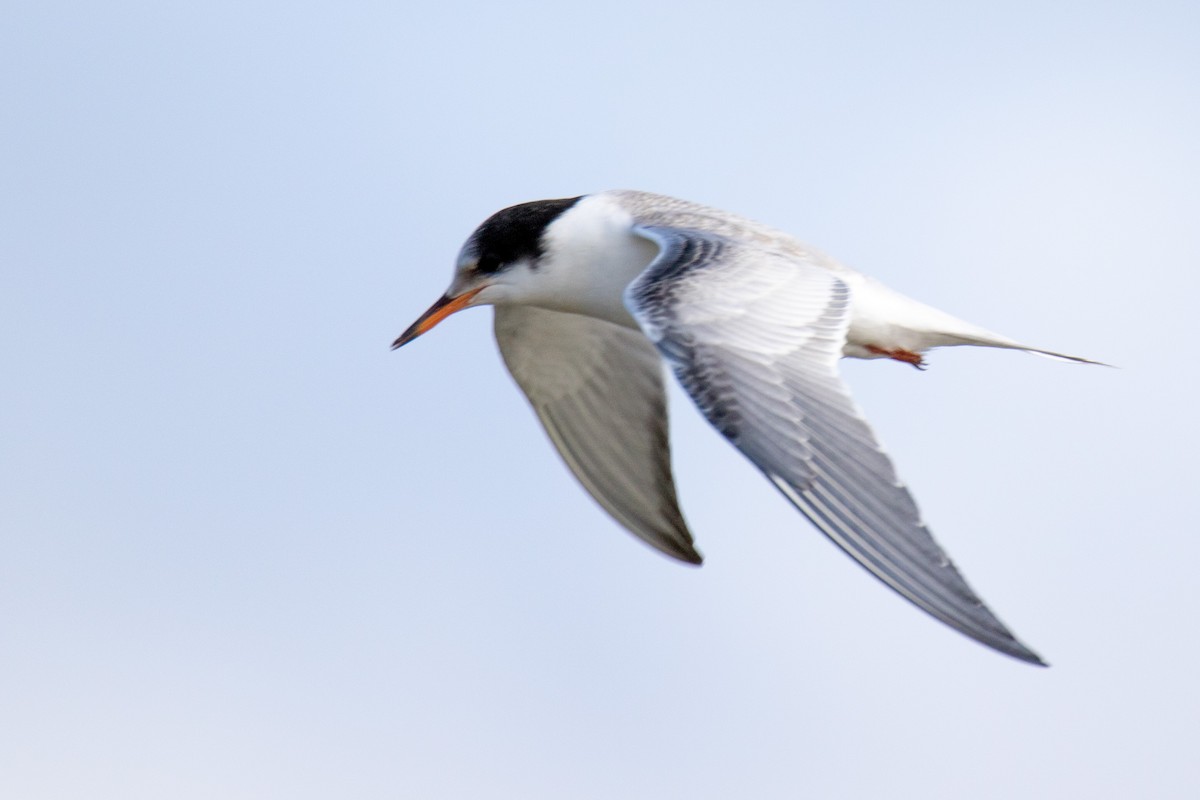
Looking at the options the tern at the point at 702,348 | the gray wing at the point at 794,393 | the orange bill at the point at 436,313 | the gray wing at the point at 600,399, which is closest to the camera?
the gray wing at the point at 794,393

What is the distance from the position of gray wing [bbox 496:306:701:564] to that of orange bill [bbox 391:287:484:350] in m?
0.91

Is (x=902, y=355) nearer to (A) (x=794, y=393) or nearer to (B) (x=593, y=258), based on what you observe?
(B) (x=593, y=258)

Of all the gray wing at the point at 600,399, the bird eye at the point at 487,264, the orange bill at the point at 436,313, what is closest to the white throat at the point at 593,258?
the bird eye at the point at 487,264

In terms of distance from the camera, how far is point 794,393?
24.7 ft

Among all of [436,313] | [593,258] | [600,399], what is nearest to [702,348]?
[593,258]

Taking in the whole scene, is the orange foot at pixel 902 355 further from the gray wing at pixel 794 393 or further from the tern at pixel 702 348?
the gray wing at pixel 794 393

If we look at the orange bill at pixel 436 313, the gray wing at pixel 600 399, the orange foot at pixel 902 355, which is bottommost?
the gray wing at pixel 600 399

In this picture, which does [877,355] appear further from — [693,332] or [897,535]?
[897,535]

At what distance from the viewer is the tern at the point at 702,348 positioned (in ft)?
23.1

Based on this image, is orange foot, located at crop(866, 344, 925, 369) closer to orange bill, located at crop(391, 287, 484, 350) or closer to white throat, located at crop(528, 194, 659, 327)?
white throat, located at crop(528, 194, 659, 327)

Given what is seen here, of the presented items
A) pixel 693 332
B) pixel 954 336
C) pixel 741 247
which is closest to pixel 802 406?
pixel 693 332

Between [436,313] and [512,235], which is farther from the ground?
[512,235]

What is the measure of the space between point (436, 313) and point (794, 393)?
2991 millimetres

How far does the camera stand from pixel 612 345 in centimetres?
1094
